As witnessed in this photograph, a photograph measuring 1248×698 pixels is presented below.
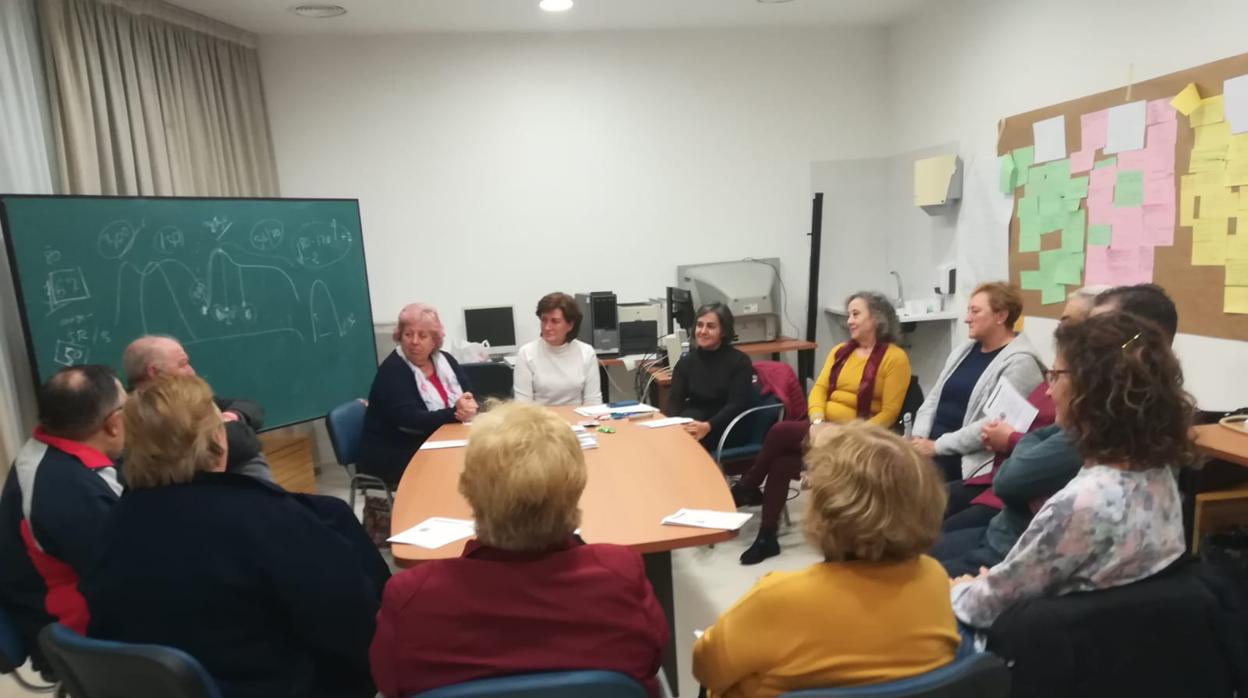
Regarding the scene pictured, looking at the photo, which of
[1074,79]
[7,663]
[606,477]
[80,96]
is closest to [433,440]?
[606,477]

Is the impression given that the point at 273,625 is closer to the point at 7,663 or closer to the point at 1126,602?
the point at 7,663

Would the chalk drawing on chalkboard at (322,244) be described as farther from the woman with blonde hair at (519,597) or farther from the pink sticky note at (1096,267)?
the pink sticky note at (1096,267)

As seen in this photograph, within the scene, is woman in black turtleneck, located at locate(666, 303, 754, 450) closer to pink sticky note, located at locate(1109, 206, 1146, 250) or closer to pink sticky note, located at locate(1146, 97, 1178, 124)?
pink sticky note, located at locate(1109, 206, 1146, 250)

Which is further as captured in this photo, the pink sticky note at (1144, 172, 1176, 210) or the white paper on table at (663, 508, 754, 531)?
the pink sticky note at (1144, 172, 1176, 210)

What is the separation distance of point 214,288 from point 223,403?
1.06 meters

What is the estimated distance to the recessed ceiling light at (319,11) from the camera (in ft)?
14.0

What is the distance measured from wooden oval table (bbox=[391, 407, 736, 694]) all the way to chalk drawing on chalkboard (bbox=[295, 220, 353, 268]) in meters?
2.04

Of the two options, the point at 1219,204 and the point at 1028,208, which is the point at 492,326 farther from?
the point at 1219,204

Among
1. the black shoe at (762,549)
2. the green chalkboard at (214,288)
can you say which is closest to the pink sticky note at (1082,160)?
the black shoe at (762,549)

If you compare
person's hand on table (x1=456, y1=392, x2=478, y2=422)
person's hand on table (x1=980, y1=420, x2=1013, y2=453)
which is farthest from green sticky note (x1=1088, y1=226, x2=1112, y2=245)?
person's hand on table (x1=456, y1=392, x2=478, y2=422)

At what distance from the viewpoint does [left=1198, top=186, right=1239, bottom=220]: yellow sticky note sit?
9.58 feet

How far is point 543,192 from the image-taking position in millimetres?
5277

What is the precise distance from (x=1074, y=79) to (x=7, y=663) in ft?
15.0

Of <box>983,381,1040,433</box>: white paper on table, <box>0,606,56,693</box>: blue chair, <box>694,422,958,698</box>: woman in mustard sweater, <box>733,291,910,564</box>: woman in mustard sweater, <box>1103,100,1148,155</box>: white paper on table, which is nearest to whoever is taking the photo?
<box>694,422,958,698</box>: woman in mustard sweater
